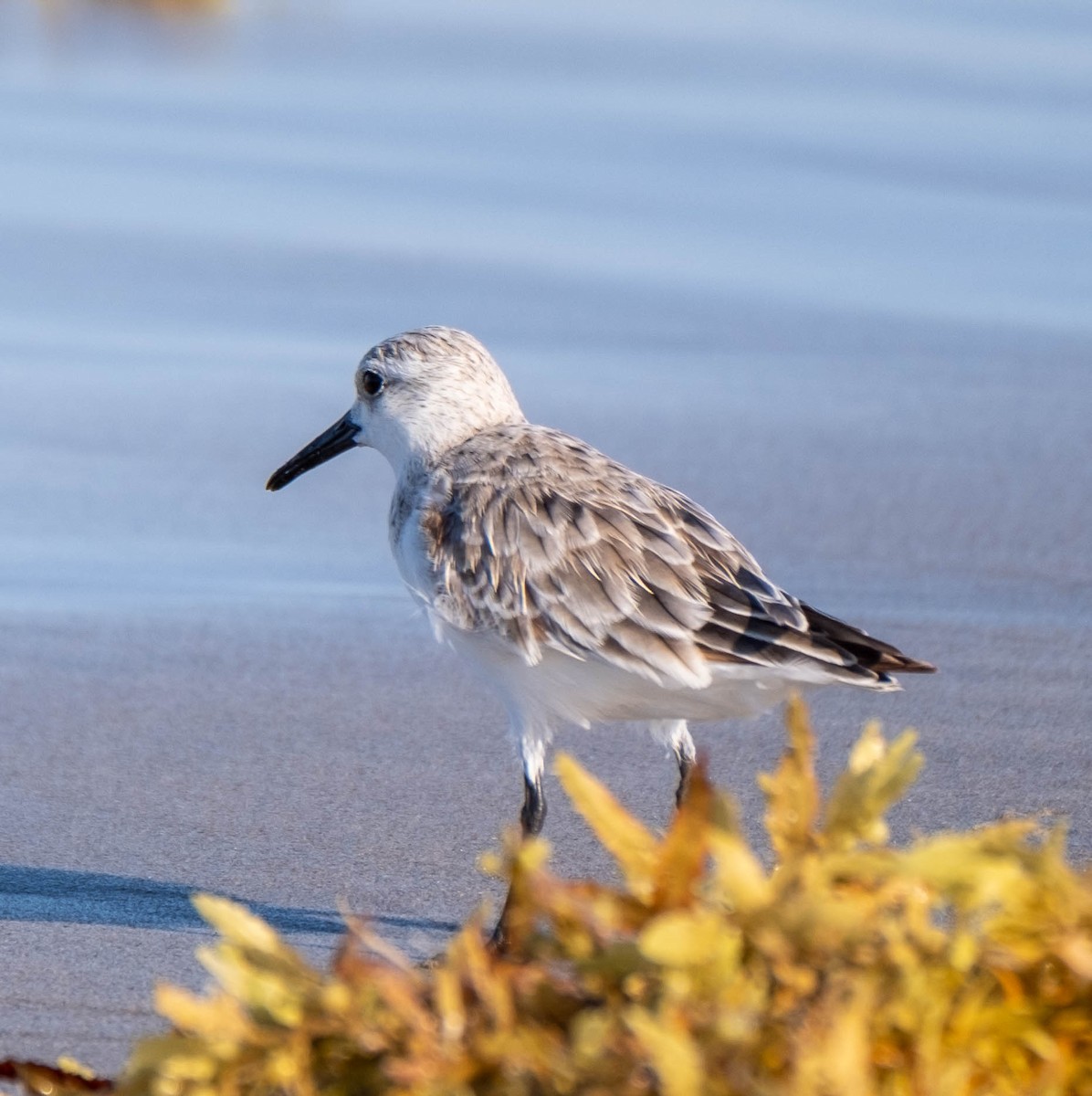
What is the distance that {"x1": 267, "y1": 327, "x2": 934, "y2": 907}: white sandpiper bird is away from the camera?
3854 mm

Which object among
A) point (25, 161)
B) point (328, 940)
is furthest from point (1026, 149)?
point (328, 940)

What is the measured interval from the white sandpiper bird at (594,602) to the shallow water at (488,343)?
1.29 ft

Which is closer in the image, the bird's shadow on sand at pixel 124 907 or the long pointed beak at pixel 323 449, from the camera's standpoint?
the bird's shadow on sand at pixel 124 907

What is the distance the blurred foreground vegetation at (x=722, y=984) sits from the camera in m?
1.77

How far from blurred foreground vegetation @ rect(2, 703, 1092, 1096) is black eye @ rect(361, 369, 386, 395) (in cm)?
273

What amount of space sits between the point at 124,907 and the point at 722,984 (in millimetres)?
2302

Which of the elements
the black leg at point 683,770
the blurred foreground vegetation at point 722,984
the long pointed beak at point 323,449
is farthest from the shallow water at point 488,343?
the blurred foreground vegetation at point 722,984

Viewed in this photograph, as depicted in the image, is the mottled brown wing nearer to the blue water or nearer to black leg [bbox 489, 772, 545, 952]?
black leg [bbox 489, 772, 545, 952]

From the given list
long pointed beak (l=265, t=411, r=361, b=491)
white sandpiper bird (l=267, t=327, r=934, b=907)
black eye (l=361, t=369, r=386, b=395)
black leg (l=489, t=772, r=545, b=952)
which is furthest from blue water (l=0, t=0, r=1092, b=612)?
black leg (l=489, t=772, r=545, b=952)

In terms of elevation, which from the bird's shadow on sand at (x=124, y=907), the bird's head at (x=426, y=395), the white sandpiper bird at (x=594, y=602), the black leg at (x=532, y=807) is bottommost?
the bird's shadow on sand at (x=124, y=907)

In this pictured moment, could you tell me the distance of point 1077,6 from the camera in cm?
1255

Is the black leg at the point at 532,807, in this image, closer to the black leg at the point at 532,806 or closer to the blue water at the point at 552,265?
the black leg at the point at 532,806

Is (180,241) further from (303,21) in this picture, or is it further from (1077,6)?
(1077,6)

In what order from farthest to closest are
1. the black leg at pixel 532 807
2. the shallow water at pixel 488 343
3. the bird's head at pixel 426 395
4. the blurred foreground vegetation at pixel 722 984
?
the bird's head at pixel 426 395
the shallow water at pixel 488 343
the black leg at pixel 532 807
the blurred foreground vegetation at pixel 722 984
